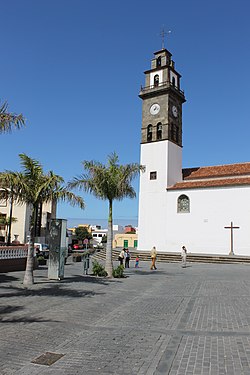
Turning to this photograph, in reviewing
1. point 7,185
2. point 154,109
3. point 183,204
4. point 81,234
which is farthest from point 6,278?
point 81,234

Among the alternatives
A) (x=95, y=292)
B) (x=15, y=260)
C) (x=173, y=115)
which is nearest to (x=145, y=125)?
(x=173, y=115)

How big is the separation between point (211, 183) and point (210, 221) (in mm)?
3825

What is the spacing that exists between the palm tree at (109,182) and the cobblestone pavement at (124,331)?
202 inches

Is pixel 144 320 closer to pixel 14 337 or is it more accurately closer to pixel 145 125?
pixel 14 337

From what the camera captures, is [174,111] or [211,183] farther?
[174,111]

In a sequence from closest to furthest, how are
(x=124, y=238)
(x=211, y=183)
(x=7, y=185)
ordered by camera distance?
(x=7, y=185)
(x=211, y=183)
(x=124, y=238)

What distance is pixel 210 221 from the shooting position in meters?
33.5

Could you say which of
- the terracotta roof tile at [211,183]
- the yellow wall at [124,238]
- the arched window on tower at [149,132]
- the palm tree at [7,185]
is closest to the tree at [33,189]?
the palm tree at [7,185]

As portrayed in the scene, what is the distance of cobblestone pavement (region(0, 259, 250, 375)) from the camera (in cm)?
500

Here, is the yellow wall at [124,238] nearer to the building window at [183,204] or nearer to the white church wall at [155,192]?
the white church wall at [155,192]

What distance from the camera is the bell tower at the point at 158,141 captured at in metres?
36.8

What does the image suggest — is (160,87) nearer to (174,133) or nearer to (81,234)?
(174,133)

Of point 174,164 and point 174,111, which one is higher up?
point 174,111

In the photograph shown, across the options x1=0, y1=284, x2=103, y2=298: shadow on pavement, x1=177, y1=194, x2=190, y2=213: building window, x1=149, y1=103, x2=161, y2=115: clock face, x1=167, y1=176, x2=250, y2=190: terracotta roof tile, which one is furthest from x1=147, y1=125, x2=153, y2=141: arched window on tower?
x1=0, y1=284, x2=103, y2=298: shadow on pavement
